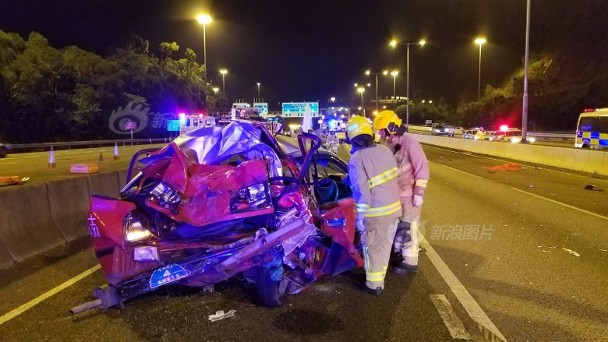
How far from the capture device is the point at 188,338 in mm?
4500

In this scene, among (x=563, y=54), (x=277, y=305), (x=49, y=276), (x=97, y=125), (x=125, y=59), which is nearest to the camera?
(x=277, y=305)

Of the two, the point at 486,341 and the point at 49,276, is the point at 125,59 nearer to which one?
the point at 49,276

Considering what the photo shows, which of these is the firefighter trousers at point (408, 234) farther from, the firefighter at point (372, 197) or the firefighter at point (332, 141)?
the firefighter at point (332, 141)

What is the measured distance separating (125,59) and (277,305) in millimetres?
47975

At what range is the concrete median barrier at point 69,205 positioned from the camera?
320 inches

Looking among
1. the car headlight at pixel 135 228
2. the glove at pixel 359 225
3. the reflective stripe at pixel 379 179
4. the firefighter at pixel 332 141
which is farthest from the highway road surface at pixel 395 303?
the firefighter at pixel 332 141

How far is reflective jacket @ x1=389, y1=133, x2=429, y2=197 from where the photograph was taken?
253 inches

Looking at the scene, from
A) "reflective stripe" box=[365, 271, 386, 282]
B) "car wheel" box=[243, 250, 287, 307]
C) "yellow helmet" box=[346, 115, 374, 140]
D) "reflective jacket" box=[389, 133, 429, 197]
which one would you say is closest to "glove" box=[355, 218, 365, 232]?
"reflective stripe" box=[365, 271, 386, 282]

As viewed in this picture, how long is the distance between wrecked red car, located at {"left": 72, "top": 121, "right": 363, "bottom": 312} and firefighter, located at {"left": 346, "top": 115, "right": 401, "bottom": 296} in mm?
225

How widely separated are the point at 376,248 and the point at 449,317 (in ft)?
3.37

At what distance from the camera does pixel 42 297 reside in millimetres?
5656

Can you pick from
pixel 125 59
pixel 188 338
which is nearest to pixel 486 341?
pixel 188 338

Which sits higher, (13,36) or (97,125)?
(13,36)

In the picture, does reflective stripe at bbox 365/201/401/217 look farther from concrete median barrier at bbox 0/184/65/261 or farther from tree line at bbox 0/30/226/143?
tree line at bbox 0/30/226/143
